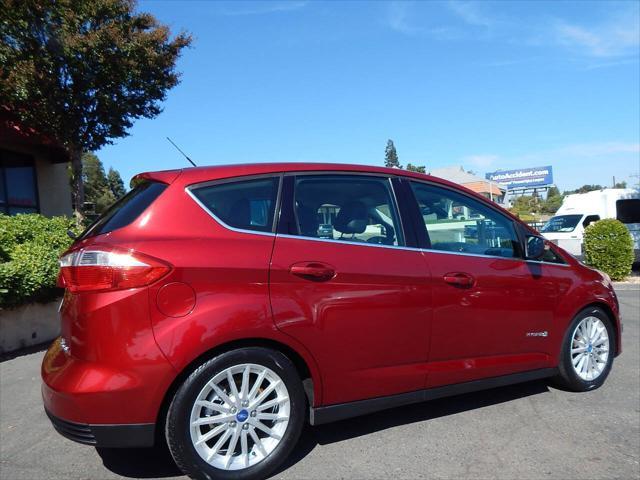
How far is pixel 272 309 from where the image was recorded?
2.84m

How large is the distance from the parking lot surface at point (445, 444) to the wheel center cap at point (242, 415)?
0.45 meters

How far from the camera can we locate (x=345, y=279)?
3.07 m

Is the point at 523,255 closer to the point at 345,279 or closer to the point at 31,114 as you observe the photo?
the point at 345,279

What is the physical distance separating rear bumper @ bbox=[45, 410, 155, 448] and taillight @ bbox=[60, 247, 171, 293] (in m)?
0.72

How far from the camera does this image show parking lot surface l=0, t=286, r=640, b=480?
3016mm

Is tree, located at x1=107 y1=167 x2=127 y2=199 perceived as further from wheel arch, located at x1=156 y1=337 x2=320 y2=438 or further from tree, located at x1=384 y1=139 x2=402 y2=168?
wheel arch, located at x1=156 y1=337 x2=320 y2=438

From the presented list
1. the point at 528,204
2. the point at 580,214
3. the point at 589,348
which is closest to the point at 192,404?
the point at 589,348

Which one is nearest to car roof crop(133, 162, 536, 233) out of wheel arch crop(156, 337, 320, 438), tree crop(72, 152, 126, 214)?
wheel arch crop(156, 337, 320, 438)

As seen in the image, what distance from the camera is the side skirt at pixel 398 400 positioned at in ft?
10.1

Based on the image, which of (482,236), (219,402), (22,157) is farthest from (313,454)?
(22,157)

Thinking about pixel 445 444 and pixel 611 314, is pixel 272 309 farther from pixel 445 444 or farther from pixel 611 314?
pixel 611 314

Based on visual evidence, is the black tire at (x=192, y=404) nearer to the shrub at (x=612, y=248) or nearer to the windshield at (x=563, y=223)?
the shrub at (x=612, y=248)

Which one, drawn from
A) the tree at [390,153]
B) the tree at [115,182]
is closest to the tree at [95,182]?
the tree at [115,182]

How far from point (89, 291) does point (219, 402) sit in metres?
0.93
